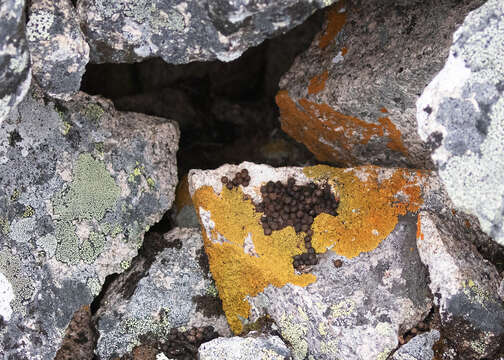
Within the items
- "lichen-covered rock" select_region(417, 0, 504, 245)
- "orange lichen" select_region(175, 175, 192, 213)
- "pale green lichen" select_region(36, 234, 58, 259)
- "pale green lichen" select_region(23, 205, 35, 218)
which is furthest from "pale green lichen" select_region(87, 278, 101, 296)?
"lichen-covered rock" select_region(417, 0, 504, 245)

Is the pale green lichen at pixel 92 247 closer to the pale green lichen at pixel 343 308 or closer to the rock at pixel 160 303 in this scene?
the rock at pixel 160 303

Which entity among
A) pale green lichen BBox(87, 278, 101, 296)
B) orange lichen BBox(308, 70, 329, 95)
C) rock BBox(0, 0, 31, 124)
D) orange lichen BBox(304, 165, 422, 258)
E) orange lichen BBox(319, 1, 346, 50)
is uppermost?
orange lichen BBox(319, 1, 346, 50)

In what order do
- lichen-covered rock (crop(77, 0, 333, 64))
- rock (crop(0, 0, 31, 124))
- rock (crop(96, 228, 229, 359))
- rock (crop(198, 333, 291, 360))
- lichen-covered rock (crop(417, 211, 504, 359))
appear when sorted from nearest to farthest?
rock (crop(0, 0, 31, 124)) < lichen-covered rock (crop(77, 0, 333, 64)) < lichen-covered rock (crop(417, 211, 504, 359)) < rock (crop(198, 333, 291, 360)) < rock (crop(96, 228, 229, 359))

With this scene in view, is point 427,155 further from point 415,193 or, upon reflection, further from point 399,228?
point 399,228

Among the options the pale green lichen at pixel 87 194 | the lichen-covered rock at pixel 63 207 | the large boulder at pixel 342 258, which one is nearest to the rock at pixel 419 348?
the large boulder at pixel 342 258

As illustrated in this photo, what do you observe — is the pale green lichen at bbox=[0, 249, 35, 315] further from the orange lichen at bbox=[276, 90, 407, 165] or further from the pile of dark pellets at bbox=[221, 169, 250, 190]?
the orange lichen at bbox=[276, 90, 407, 165]

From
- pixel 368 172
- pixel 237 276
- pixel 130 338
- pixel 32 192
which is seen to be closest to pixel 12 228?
pixel 32 192

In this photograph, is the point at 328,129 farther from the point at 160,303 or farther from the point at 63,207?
the point at 63,207
